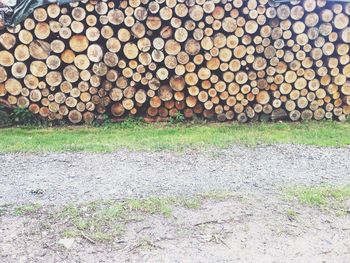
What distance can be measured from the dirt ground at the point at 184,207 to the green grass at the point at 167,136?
0.26 m

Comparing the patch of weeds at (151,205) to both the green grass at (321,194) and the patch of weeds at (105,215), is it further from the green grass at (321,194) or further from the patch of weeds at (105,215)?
the green grass at (321,194)

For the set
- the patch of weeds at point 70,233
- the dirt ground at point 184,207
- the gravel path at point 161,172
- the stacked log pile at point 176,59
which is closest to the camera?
the dirt ground at point 184,207

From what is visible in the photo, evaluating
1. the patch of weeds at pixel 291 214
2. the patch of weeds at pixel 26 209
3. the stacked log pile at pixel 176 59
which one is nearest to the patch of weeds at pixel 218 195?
the patch of weeds at pixel 291 214

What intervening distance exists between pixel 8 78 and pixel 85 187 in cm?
249

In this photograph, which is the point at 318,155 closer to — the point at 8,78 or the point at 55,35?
the point at 55,35

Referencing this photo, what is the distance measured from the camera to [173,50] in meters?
6.07

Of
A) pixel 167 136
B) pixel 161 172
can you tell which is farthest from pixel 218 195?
pixel 167 136

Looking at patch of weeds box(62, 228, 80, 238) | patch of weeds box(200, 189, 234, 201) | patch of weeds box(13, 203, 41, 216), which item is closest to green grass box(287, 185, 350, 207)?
patch of weeds box(200, 189, 234, 201)

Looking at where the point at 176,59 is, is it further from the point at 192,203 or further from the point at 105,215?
the point at 105,215

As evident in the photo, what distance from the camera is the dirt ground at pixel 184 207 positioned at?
3.34 metres

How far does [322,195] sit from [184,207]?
119 cm

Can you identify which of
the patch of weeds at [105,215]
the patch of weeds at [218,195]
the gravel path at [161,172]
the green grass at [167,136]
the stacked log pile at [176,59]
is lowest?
the patch of weeds at [105,215]

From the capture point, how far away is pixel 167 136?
19.0 feet

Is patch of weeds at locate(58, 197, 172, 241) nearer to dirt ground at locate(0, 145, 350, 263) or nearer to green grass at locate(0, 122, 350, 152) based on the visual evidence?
dirt ground at locate(0, 145, 350, 263)
